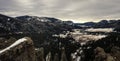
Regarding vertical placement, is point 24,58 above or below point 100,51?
above

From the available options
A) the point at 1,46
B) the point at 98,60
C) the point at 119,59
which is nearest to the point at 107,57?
the point at 98,60

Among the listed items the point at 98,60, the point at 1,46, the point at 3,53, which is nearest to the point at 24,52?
the point at 3,53

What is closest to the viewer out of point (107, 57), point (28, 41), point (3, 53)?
point (3, 53)

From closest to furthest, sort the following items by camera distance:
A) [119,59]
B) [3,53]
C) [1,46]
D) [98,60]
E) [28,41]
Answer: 1. [3,53]
2. [28,41]
3. [1,46]
4. [98,60]
5. [119,59]

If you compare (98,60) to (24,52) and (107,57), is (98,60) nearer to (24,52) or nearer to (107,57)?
(107,57)

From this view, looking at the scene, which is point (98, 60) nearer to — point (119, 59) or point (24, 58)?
point (119, 59)

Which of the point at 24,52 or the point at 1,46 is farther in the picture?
the point at 1,46
